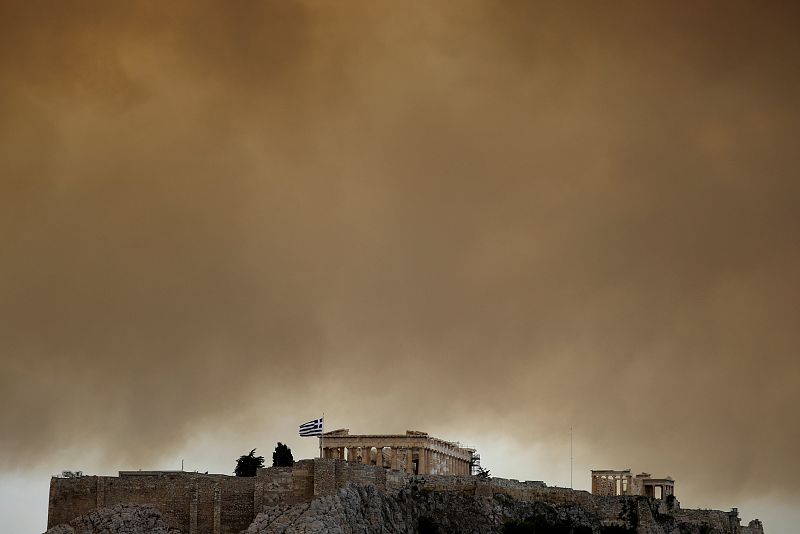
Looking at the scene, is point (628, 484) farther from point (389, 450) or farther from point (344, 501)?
point (344, 501)

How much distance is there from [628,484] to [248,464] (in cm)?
3491

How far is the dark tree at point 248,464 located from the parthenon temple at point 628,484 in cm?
2994

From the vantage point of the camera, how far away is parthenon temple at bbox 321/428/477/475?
13138 centimetres

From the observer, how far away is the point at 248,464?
13300 centimetres

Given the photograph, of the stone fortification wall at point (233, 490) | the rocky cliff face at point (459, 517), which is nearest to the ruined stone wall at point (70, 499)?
the stone fortification wall at point (233, 490)

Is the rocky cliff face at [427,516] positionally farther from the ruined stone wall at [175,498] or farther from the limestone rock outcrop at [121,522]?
the ruined stone wall at [175,498]

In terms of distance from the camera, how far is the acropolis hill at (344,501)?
112 metres

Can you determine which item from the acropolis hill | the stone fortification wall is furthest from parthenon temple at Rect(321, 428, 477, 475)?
the stone fortification wall

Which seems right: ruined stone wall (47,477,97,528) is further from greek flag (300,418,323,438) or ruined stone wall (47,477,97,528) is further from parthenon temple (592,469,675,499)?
parthenon temple (592,469,675,499)

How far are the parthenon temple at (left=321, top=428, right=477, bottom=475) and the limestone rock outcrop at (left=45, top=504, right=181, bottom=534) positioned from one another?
65.6 feet

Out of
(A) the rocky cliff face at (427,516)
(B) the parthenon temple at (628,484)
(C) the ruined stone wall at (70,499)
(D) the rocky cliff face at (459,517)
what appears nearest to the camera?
(D) the rocky cliff face at (459,517)

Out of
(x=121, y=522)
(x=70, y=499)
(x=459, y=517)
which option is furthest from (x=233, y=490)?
(x=459, y=517)

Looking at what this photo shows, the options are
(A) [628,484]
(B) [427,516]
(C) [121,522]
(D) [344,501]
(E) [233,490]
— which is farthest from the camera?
(A) [628,484]

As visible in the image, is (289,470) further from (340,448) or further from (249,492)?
(340,448)
